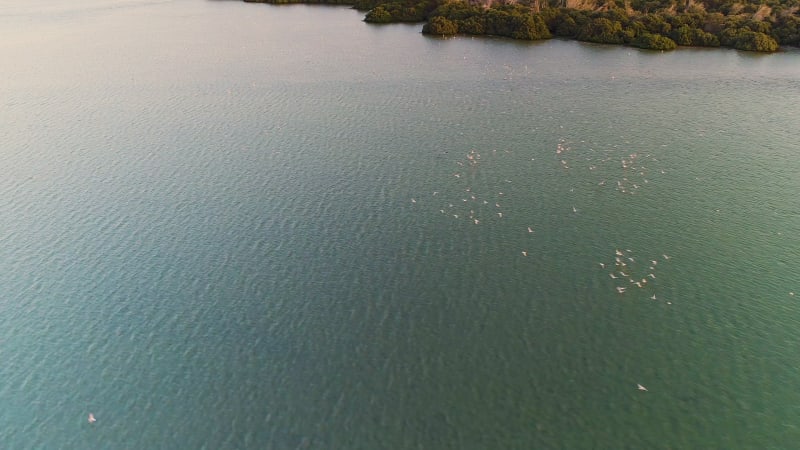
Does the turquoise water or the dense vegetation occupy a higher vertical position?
the dense vegetation

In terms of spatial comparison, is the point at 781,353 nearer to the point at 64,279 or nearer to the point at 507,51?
the point at 64,279

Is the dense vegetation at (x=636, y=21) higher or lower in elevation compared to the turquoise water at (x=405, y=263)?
higher

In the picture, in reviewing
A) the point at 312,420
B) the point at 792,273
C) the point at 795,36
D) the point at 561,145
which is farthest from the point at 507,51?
the point at 312,420

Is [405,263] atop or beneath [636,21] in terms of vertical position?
beneath

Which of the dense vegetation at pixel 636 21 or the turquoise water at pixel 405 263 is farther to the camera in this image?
the dense vegetation at pixel 636 21

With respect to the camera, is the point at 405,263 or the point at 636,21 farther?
the point at 636,21
